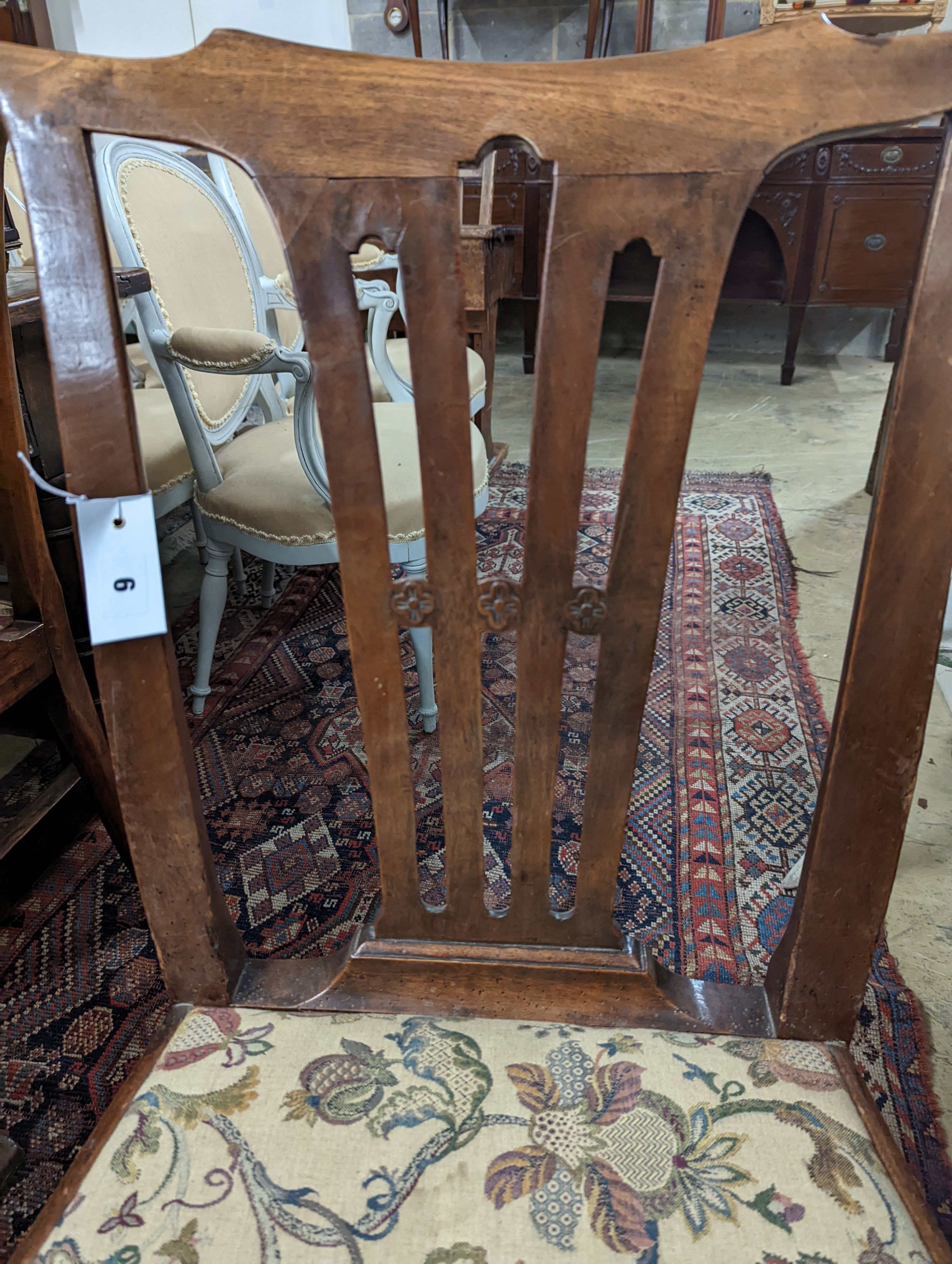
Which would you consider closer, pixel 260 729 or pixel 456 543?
pixel 456 543

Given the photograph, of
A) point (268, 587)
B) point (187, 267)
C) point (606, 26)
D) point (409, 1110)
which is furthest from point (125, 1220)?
point (606, 26)

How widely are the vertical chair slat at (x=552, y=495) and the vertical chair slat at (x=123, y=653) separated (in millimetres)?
241

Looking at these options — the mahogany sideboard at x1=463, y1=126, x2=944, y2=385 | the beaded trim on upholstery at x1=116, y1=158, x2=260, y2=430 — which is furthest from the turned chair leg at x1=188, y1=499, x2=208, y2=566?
the mahogany sideboard at x1=463, y1=126, x2=944, y2=385

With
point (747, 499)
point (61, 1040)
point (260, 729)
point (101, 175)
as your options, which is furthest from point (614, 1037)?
point (747, 499)

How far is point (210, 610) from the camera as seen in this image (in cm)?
171

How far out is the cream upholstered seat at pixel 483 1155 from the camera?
492 millimetres

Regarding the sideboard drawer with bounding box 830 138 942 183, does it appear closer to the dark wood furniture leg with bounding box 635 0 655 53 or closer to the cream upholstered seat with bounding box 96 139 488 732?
the dark wood furniture leg with bounding box 635 0 655 53

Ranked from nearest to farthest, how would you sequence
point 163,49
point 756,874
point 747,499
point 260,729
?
1. point 756,874
2. point 260,729
3. point 747,499
4. point 163,49

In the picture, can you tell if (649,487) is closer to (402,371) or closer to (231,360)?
(231,360)

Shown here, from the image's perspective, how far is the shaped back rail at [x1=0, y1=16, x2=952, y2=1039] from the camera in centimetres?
47

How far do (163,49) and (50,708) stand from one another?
4.05 meters

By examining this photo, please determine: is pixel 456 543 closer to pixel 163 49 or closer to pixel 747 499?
pixel 747 499

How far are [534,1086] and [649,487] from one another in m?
0.42

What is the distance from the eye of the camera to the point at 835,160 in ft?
11.6
